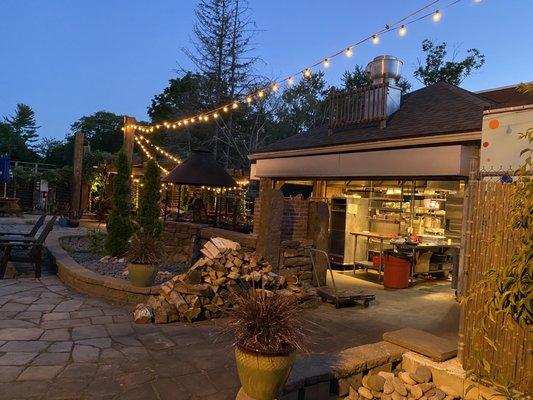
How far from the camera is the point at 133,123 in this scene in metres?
10.6

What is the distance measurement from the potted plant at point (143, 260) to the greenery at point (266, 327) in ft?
10.8

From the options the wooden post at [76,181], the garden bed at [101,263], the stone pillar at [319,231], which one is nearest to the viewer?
the garden bed at [101,263]

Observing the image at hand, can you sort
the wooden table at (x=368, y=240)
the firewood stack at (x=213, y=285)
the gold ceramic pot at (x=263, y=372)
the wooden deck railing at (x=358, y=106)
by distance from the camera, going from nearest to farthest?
the gold ceramic pot at (x=263, y=372)
the firewood stack at (x=213, y=285)
the wooden deck railing at (x=358, y=106)
the wooden table at (x=368, y=240)

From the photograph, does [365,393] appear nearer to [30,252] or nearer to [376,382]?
[376,382]

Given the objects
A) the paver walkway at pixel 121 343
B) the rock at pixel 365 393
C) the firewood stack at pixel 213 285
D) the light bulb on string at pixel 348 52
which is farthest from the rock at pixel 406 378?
the light bulb on string at pixel 348 52

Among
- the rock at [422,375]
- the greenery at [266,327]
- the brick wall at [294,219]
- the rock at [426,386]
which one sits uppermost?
the brick wall at [294,219]

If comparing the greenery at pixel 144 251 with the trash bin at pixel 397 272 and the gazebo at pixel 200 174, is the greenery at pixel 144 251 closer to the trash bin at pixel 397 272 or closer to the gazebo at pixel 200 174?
the gazebo at pixel 200 174

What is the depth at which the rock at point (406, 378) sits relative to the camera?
12.4ft

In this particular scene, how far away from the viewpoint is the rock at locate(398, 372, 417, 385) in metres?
3.77

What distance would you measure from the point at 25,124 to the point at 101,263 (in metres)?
34.6

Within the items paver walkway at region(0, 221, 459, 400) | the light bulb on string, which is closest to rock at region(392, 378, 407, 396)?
paver walkway at region(0, 221, 459, 400)

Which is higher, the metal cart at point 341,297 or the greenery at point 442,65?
the greenery at point 442,65

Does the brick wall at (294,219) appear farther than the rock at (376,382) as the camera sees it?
Yes

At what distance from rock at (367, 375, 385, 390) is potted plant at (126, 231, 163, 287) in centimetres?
346
